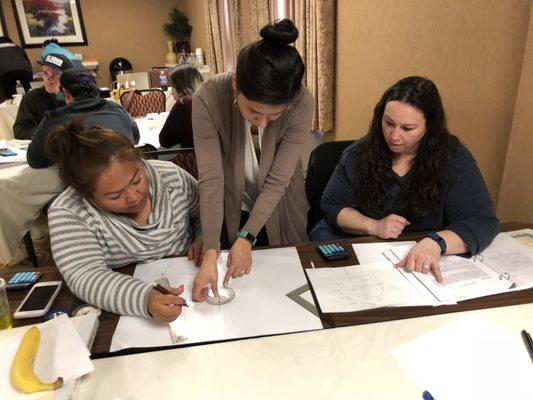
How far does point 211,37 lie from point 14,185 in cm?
430

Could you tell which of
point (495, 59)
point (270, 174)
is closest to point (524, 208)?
point (495, 59)

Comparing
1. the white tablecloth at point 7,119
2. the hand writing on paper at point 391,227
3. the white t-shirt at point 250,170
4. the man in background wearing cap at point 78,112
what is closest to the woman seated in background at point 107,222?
the white t-shirt at point 250,170

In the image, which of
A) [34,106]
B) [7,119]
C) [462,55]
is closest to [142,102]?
[34,106]

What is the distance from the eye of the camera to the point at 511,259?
112 centimetres

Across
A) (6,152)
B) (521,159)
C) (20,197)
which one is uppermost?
(521,159)

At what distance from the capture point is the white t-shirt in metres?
1.37

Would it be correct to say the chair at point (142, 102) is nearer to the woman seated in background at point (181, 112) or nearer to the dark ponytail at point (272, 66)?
the woman seated in background at point (181, 112)

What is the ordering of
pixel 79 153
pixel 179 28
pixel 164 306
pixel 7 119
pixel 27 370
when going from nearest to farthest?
pixel 27 370
pixel 164 306
pixel 79 153
pixel 7 119
pixel 179 28

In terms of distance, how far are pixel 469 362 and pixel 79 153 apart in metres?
0.99

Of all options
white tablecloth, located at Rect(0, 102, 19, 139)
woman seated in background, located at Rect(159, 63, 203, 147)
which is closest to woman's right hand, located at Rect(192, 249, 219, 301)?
woman seated in background, located at Rect(159, 63, 203, 147)

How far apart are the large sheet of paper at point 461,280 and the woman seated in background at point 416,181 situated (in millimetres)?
51

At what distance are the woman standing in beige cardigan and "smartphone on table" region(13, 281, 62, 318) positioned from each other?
356mm

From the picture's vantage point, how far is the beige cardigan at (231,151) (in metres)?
1.20

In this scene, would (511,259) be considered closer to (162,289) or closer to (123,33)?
(162,289)
